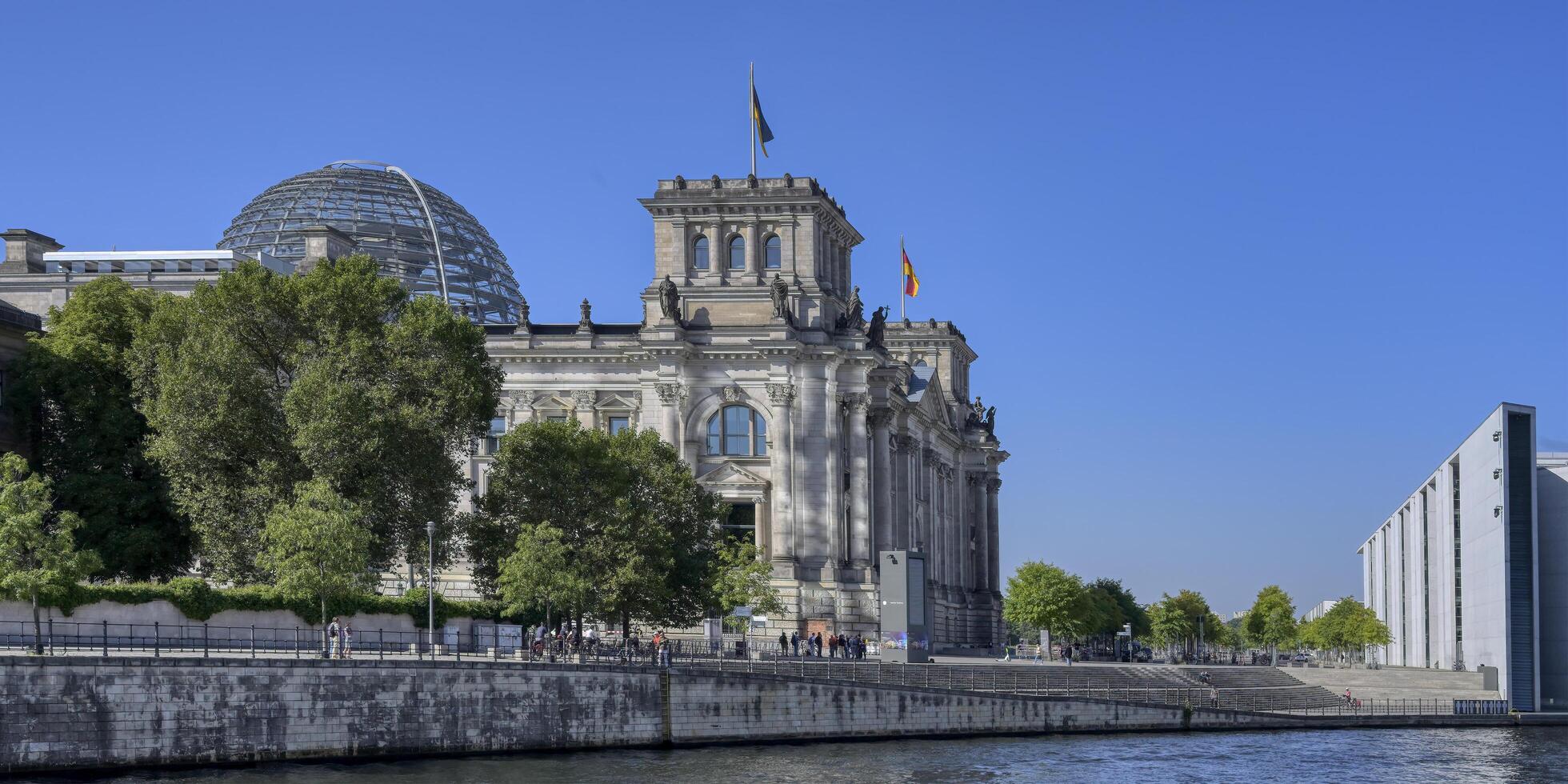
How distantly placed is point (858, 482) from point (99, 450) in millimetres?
49399

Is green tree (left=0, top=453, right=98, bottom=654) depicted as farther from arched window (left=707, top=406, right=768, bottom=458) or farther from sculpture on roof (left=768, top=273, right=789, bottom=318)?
sculpture on roof (left=768, top=273, right=789, bottom=318)

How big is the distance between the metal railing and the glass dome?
189 feet

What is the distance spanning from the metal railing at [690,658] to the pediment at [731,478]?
16135 millimetres

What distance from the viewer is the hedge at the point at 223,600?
233 feet

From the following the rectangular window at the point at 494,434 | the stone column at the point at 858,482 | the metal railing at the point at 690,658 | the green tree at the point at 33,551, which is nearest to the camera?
the green tree at the point at 33,551

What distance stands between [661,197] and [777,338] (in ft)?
38.9

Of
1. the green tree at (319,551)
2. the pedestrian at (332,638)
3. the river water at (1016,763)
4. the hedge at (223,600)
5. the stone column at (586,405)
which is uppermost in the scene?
the stone column at (586,405)

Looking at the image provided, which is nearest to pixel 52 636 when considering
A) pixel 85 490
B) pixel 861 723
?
pixel 85 490

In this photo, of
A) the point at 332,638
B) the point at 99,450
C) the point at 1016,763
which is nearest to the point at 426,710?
the point at 332,638

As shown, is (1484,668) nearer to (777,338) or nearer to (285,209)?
(777,338)

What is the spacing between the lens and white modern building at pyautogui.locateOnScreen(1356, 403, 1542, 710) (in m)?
100

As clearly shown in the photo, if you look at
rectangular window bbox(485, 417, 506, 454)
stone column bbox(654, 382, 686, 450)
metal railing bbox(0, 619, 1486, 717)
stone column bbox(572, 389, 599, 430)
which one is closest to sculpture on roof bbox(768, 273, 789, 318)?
stone column bbox(654, 382, 686, 450)

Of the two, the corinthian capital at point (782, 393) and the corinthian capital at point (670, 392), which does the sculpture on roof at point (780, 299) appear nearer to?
the corinthian capital at point (782, 393)

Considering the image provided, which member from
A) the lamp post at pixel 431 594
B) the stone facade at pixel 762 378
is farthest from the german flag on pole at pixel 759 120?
the lamp post at pixel 431 594
